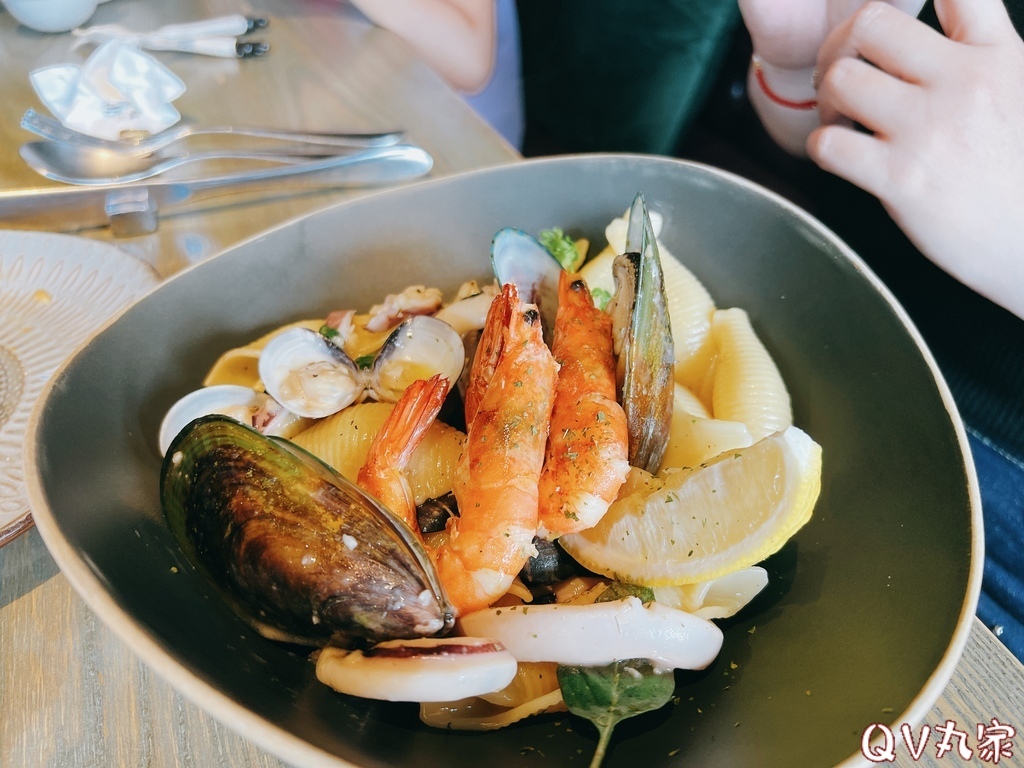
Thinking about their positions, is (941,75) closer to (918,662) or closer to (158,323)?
(918,662)

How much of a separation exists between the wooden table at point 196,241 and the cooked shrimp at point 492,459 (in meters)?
0.30

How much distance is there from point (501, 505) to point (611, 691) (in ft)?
0.61

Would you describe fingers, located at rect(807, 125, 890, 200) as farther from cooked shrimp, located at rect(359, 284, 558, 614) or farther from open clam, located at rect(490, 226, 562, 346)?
cooked shrimp, located at rect(359, 284, 558, 614)

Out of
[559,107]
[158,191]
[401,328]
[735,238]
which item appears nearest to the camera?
[401,328]

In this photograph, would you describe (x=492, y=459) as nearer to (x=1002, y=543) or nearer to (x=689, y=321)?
(x=689, y=321)

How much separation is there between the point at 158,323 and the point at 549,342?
1.68 ft

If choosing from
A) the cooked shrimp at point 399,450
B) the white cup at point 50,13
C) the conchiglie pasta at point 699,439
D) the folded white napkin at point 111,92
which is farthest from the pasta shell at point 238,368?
the white cup at point 50,13

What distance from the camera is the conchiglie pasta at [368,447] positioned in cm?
73

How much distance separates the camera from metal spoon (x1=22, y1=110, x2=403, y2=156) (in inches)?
48.6

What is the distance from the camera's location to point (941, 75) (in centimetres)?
87

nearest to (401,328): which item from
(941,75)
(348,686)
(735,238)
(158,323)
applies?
(158,323)

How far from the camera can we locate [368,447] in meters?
0.75

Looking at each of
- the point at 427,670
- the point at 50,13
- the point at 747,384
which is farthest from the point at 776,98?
the point at 50,13

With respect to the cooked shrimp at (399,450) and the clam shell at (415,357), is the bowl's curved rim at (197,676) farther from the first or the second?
the clam shell at (415,357)
